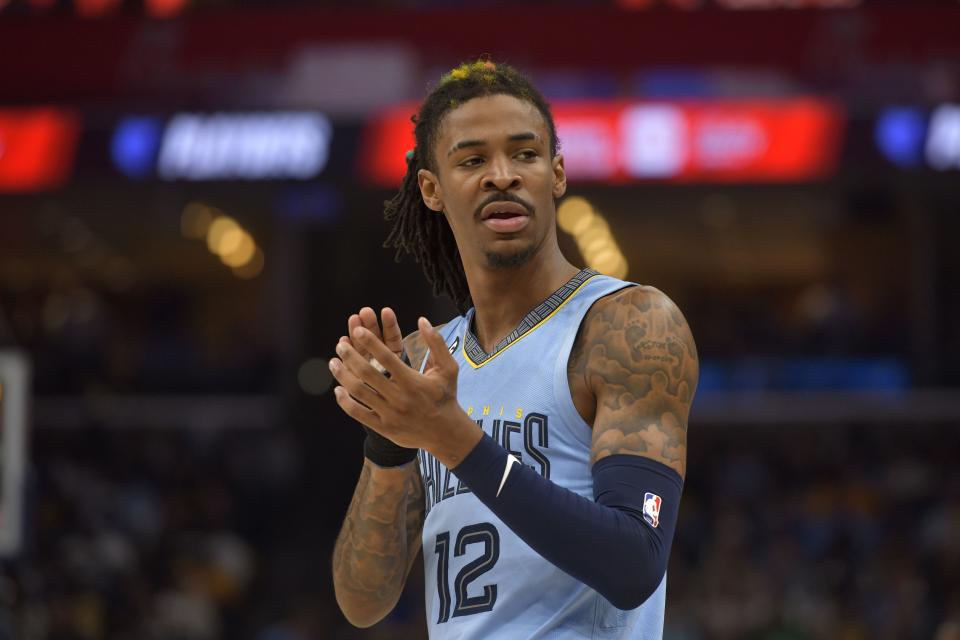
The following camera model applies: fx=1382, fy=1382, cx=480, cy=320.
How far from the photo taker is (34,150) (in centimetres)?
1285

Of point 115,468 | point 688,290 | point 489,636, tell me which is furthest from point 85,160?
point 489,636

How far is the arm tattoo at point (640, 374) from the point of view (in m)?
2.70

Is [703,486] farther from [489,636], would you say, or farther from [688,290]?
[489,636]

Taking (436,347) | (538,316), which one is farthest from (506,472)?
(538,316)

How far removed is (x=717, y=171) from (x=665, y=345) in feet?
31.6

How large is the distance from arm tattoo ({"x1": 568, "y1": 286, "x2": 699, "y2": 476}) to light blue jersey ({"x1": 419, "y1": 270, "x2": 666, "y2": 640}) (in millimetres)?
72

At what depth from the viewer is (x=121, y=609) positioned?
12812mm

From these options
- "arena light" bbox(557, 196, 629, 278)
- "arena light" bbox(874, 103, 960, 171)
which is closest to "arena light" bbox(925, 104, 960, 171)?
"arena light" bbox(874, 103, 960, 171)

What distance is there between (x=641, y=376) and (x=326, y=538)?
12.9 meters

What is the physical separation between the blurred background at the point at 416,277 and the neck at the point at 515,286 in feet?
21.6

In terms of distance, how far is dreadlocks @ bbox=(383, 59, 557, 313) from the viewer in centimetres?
308

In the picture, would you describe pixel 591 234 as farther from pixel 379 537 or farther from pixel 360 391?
pixel 360 391

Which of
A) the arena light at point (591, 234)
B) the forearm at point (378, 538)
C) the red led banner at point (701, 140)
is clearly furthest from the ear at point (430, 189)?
the arena light at point (591, 234)

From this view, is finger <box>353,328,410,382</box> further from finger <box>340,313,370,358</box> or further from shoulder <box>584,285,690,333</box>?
shoulder <box>584,285,690,333</box>
